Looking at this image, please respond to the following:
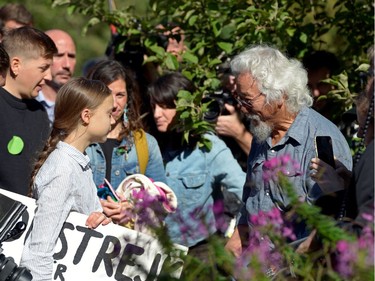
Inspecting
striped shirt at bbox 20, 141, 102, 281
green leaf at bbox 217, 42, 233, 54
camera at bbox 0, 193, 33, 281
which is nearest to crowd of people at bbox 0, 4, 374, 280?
striped shirt at bbox 20, 141, 102, 281

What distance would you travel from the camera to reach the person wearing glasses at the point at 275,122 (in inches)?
179

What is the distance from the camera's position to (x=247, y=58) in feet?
15.8

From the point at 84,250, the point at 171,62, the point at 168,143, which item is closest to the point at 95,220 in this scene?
the point at 84,250

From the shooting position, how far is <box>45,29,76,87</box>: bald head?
23.7 feet

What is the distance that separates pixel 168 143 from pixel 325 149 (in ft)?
7.41

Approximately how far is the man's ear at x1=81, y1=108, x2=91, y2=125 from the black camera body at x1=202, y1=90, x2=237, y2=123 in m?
1.67

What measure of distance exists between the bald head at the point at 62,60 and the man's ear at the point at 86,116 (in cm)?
226

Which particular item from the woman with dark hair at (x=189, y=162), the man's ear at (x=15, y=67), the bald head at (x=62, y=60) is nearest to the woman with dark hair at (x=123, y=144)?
the woman with dark hair at (x=189, y=162)

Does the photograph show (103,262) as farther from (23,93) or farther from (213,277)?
(213,277)

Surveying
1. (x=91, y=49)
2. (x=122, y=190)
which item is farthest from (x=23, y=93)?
(x=91, y=49)

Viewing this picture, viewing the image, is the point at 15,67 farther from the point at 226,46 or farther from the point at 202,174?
the point at 226,46

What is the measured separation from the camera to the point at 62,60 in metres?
7.29

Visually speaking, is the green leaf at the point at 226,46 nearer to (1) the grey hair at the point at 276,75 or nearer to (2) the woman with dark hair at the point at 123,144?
(2) the woman with dark hair at the point at 123,144

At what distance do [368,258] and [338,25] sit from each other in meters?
4.26
